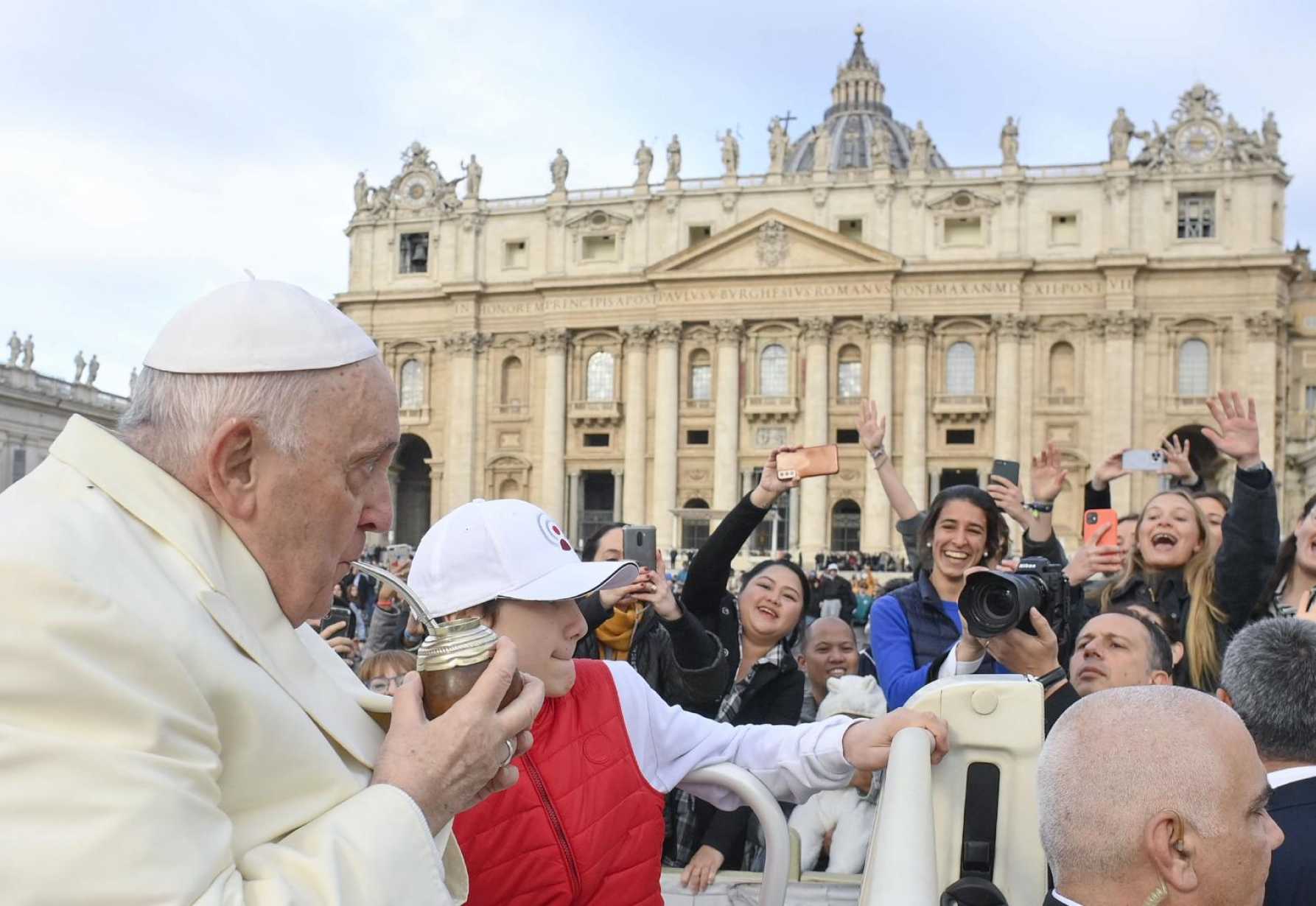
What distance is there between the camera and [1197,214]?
36.7 m

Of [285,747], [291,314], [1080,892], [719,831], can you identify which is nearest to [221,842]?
[285,747]

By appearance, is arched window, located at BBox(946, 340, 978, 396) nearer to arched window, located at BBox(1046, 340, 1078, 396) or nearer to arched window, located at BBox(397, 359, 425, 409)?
arched window, located at BBox(1046, 340, 1078, 396)

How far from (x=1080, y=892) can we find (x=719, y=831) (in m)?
1.80

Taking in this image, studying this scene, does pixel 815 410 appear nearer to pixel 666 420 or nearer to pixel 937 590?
pixel 666 420

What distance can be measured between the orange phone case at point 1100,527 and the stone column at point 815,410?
31.4m

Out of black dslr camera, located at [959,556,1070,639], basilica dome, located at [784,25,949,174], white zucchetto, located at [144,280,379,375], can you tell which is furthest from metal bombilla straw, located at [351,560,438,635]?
basilica dome, located at [784,25,949,174]

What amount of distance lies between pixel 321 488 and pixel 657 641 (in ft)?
9.86

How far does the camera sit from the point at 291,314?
1527mm

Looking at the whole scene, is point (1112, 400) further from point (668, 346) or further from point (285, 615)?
point (285, 615)

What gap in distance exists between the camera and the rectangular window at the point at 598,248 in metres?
40.9

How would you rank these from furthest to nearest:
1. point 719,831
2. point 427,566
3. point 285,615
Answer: point 719,831 → point 427,566 → point 285,615

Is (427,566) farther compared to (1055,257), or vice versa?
(1055,257)

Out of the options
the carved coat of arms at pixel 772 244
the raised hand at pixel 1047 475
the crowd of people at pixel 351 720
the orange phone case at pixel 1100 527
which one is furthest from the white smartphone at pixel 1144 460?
the carved coat of arms at pixel 772 244

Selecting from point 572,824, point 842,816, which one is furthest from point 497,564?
point 842,816
